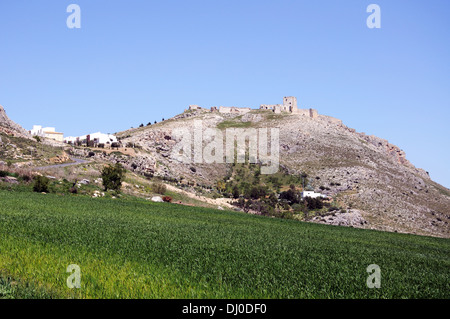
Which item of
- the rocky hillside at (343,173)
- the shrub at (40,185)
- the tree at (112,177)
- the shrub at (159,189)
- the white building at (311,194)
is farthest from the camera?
the white building at (311,194)

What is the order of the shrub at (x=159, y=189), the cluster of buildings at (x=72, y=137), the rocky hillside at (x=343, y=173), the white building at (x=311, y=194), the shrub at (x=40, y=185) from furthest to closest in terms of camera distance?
the cluster of buildings at (x=72, y=137) < the white building at (x=311, y=194) < the rocky hillside at (x=343, y=173) < the shrub at (x=159, y=189) < the shrub at (x=40, y=185)

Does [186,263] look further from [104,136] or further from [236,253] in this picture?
[104,136]

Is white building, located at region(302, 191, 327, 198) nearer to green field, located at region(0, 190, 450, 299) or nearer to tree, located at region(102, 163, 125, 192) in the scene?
tree, located at region(102, 163, 125, 192)

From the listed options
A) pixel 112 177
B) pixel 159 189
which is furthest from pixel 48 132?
pixel 112 177

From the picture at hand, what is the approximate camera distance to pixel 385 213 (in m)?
95.8

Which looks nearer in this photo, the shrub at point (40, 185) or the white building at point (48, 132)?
the shrub at point (40, 185)

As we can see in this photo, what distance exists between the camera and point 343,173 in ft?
388

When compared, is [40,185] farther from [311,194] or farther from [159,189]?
[311,194]

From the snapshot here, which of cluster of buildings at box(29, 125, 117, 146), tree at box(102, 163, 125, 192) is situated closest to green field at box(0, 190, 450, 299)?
tree at box(102, 163, 125, 192)

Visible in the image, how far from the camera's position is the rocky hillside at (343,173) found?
94.8 meters

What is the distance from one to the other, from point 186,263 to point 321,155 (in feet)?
419

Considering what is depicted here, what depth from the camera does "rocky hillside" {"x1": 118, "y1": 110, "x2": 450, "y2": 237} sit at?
9481cm

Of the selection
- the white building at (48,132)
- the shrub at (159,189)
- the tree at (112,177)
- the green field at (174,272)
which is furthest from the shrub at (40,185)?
the white building at (48,132)

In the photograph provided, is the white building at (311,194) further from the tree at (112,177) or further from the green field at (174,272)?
the green field at (174,272)
